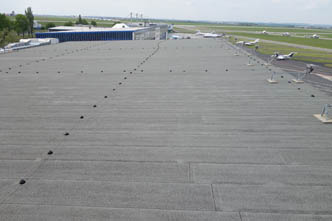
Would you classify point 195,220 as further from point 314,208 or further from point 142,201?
point 314,208

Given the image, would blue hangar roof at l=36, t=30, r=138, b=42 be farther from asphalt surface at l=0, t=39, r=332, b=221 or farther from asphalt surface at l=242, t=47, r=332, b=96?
asphalt surface at l=0, t=39, r=332, b=221

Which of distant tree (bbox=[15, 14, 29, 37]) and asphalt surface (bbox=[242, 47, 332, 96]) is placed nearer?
asphalt surface (bbox=[242, 47, 332, 96])

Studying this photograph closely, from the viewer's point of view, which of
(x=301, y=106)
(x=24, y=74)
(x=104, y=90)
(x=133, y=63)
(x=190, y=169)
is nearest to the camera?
(x=190, y=169)

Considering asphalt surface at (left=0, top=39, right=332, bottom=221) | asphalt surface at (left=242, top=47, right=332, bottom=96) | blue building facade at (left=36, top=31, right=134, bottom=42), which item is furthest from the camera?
blue building facade at (left=36, top=31, right=134, bottom=42)

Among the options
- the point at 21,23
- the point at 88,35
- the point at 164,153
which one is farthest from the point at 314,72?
the point at 21,23

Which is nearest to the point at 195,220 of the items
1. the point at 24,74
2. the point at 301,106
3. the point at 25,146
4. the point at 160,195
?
the point at 160,195

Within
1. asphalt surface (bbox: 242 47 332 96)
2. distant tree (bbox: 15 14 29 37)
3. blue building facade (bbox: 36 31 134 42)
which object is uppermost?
distant tree (bbox: 15 14 29 37)

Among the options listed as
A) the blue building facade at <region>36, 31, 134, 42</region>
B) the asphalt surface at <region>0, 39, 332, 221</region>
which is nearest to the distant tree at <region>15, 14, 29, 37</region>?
the blue building facade at <region>36, 31, 134, 42</region>

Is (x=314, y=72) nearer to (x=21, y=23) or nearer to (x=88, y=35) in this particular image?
(x=88, y=35)

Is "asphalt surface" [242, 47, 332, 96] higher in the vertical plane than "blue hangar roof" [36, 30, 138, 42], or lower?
lower
